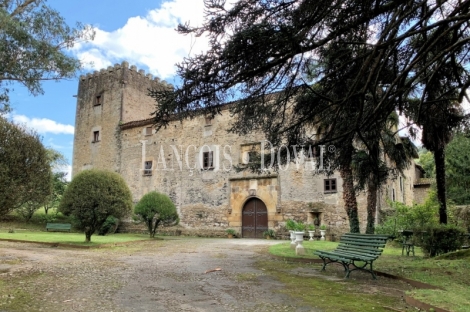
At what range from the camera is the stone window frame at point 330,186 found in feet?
58.9

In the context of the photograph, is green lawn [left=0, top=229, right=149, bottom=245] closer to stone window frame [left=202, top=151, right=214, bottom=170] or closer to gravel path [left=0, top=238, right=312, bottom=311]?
gravel path [left=0, top=238, right=312, bottom=311]

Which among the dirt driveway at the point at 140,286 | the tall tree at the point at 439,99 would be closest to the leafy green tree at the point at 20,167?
the dirt driveway at the point at 140,286

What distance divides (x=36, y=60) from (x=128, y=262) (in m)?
5.48

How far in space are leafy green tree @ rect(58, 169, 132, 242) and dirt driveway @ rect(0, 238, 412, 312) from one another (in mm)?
4501

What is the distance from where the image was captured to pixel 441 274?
6.79m

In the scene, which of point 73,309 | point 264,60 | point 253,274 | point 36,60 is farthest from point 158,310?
point 36,60

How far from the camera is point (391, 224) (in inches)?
570

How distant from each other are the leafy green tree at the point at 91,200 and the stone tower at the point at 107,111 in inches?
468

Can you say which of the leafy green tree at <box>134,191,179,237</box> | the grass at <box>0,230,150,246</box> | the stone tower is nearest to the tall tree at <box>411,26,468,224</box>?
the grass at <box>0,230,150,246</box>

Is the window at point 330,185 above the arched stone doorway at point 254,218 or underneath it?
above

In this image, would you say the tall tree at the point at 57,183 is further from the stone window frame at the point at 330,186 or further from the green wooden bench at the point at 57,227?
the stone window frame at the point at 330,186

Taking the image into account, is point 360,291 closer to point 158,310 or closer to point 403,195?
point 158,310

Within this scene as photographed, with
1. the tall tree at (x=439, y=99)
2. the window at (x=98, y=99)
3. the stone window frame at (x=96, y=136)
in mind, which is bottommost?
the tall tree at (x=439, y=99)

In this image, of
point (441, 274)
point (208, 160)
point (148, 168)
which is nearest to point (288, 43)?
point (441, 274)
